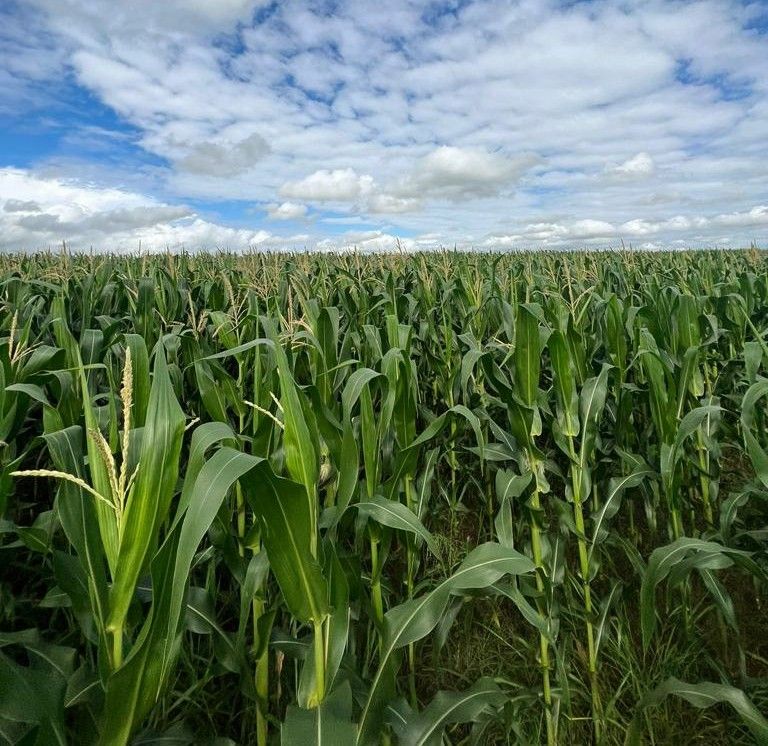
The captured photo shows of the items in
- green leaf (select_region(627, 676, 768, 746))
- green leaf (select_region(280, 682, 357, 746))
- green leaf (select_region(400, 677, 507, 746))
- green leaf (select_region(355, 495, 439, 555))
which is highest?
green leaf (select_region(355, 495, 439, 555))

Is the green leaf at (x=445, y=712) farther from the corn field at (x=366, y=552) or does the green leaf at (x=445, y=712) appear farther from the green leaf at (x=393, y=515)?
the green leaf at (x=393, y=515)

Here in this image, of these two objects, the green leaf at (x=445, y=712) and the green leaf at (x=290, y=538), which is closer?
the green leaf at (x=290, y=538)

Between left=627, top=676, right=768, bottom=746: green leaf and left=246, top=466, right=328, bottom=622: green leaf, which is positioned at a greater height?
left=246, top=466, right=328, bottom=622: green leaf

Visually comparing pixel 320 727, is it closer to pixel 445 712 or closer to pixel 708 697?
pixel 445 712

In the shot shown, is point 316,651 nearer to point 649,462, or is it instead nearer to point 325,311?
point 325,311

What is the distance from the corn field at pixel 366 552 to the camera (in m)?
1.24

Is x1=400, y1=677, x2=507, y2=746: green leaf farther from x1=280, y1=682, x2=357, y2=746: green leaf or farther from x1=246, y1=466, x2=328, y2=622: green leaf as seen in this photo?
x1=246, y1=466, x2=328, y2=622: green leaf

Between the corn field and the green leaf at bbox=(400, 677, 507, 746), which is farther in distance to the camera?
the green leaf at bbox=(400, 677, 507, 746)

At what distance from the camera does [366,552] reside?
305 centimetres

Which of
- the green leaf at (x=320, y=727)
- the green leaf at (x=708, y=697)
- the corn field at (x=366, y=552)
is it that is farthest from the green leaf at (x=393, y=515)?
the green leaf at (x=708, y=697)

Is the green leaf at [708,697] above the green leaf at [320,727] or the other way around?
the other way around

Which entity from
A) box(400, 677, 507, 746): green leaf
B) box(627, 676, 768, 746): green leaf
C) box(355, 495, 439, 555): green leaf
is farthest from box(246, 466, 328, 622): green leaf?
box(627, 676, 768, 746): green leaf

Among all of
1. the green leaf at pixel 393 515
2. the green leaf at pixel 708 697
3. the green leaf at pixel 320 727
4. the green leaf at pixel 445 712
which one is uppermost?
the green leaf at pixel 393 515

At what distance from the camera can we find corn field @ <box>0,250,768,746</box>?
1239mm
